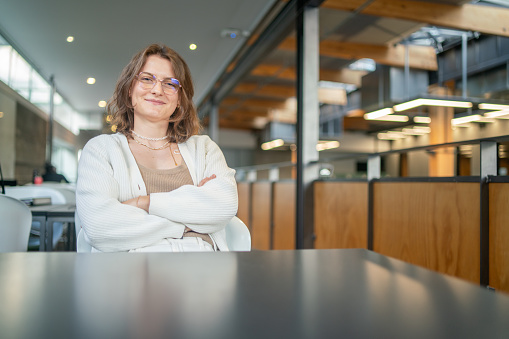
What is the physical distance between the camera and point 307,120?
4441 mm

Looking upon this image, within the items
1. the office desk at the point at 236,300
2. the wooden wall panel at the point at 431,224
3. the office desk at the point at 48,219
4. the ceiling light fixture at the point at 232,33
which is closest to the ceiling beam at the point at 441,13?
the ceiling light fixture at the point at 232,33

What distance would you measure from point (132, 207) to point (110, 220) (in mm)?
80

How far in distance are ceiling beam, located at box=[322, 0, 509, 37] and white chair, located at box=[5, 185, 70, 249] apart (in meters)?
3.55

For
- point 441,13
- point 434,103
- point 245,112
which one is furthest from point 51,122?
point 245,112

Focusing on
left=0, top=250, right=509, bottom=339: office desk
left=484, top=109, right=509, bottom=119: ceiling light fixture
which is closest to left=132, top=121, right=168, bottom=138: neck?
left=0, top=250, right=509, bottom=339: office desk

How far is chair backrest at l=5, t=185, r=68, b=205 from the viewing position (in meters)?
2.59

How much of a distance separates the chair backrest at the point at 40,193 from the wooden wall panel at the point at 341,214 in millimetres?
2276

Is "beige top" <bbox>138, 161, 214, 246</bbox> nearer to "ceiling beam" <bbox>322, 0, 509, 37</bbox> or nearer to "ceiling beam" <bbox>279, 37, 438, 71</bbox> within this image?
"ceiling beam" <bbox>322, 0, 509, 37</bbox>

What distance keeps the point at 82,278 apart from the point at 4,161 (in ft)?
7.63

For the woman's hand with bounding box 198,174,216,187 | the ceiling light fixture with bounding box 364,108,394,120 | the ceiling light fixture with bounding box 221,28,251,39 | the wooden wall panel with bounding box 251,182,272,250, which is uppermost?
the ceiling light fixture with bounding box 364,108,394,120

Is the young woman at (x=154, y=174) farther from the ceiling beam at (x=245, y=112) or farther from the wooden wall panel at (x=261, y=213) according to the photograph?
the ceiling beam at (x=245, y=112)

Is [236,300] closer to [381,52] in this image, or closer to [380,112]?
[381,52]

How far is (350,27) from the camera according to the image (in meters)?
6.03

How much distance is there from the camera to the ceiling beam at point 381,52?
6625mm
